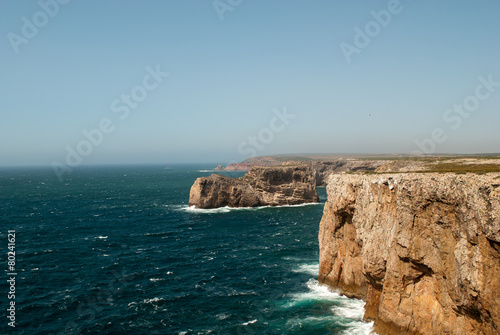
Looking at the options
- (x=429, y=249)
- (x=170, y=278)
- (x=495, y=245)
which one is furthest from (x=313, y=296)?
(x=495, y=245)

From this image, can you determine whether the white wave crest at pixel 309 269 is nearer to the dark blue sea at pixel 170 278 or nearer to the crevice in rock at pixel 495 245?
the dark blue sea at pixel 170 278

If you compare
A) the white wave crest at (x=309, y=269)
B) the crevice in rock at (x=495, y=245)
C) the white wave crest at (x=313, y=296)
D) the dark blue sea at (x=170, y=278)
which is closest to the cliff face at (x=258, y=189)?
the dark blue sea at (x=170, y=278)

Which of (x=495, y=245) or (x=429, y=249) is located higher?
(x=495, y=245)

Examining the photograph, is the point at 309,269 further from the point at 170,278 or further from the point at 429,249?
the point at 429,249

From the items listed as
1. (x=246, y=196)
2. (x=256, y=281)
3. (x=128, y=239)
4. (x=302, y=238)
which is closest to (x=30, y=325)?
(x=256, y=281)

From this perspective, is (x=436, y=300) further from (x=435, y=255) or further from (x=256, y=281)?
(x=256, y=281)

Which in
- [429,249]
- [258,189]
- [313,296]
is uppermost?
[429,249]

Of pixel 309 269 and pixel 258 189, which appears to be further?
pixel 258 189
